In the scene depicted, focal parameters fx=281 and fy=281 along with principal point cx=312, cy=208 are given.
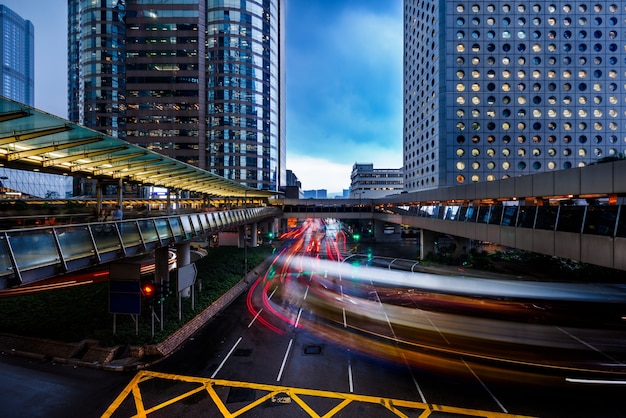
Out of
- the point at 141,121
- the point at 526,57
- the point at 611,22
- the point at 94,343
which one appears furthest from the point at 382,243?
the point at 141,121

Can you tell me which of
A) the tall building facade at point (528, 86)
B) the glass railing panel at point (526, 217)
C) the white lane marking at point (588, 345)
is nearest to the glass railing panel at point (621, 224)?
the glass railing panel at point (526, 217)

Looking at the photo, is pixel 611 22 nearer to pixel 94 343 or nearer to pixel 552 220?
pixel 552 220

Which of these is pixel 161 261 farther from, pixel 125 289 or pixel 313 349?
pixel 313 349

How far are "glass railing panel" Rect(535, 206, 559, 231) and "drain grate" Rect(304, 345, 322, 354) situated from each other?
13586 millimetres

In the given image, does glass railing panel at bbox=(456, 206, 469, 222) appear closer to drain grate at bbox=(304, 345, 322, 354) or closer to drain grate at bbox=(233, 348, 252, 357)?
drain grate at bbox=(304, 345, 322, 354)

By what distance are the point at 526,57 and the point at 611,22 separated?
1656 cm

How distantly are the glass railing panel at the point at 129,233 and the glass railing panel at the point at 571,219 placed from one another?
20312mm

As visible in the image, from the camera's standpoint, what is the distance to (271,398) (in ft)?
35.2

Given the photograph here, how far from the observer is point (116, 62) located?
270 ft

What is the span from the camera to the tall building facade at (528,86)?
5044 centimetres

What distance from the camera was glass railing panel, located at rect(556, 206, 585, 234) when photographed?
13.0 metres

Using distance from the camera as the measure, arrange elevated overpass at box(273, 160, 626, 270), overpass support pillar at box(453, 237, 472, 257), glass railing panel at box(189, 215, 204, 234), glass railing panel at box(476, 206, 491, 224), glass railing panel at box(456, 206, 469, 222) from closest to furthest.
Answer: elevated overpass at box(273, 160, 626, 270)
glass railing panel at box(189, 215, 204, 234)
glass railing panel at box(476, 206, 491, 224)
glass railing panel at box(456, 206, 469, 222)
overpass support pillar at box(453, 237, 472, 257)

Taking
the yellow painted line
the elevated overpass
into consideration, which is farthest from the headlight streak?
the elevated overpass

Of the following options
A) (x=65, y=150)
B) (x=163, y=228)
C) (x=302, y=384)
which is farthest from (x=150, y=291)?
(x=302, y=384)
